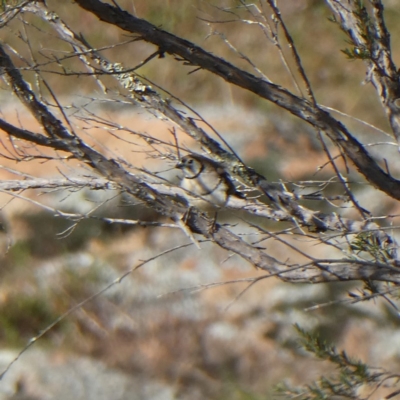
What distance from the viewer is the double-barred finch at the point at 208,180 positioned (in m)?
2.75

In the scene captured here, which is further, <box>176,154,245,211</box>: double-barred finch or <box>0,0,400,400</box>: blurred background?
<box>0,0,400,400</box>: blurred background

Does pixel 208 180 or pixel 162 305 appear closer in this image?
pixel 208 180

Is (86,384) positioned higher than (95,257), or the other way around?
(95,257)

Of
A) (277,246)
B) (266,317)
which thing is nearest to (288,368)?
(266,317)

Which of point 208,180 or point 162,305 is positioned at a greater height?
point 162,305

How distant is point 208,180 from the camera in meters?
2.86

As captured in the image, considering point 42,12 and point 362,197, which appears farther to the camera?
point 362,197

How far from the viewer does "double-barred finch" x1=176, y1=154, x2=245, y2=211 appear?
2752 millimetres

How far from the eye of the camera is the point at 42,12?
107 inches

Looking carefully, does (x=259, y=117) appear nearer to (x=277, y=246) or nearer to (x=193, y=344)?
(x=277, y=246)

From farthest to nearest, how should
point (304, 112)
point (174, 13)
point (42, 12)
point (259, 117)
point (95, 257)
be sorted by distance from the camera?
point (174, 13), point (259, 117), point (95, 257), point (42, 12), point (304, 112)

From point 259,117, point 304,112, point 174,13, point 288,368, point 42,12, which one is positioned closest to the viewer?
point 304,112

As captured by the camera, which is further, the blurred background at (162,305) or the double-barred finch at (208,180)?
the blurred background at (162,305)

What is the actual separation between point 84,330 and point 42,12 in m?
3.16
